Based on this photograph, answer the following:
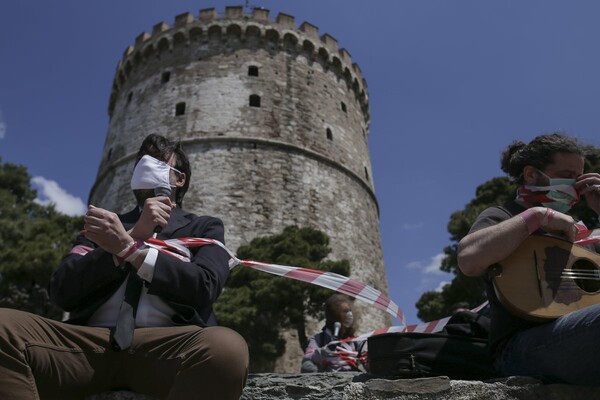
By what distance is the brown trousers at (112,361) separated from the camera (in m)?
1.67

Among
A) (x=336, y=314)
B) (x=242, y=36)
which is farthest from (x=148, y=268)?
(x=242, y=36)

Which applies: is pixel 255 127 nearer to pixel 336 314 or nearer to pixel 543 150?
pixel 336 314

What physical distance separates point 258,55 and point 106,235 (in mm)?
16007

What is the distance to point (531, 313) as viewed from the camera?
6.60ft

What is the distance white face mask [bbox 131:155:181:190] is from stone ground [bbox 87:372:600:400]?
33.7 inches

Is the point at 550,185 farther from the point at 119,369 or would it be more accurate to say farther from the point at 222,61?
the point at 222,61

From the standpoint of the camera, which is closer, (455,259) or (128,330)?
(128,330)

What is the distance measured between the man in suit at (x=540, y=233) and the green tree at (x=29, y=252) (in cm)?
1076

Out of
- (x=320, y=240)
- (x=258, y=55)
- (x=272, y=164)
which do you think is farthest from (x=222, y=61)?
(x=320, y=240)

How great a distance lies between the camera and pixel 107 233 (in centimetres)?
194

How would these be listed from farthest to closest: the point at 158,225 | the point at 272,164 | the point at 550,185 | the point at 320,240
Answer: the point at 272,164 → the point at 320,240 → the point at 550,185 → the point at 158,225

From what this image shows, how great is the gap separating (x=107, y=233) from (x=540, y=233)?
5.49 feet

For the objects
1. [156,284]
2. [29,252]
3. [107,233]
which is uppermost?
[29,252]

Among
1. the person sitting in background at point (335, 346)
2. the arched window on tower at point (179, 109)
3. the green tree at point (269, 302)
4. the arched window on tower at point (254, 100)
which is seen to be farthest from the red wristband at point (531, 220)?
the arched window on tower at point (179, 109)
